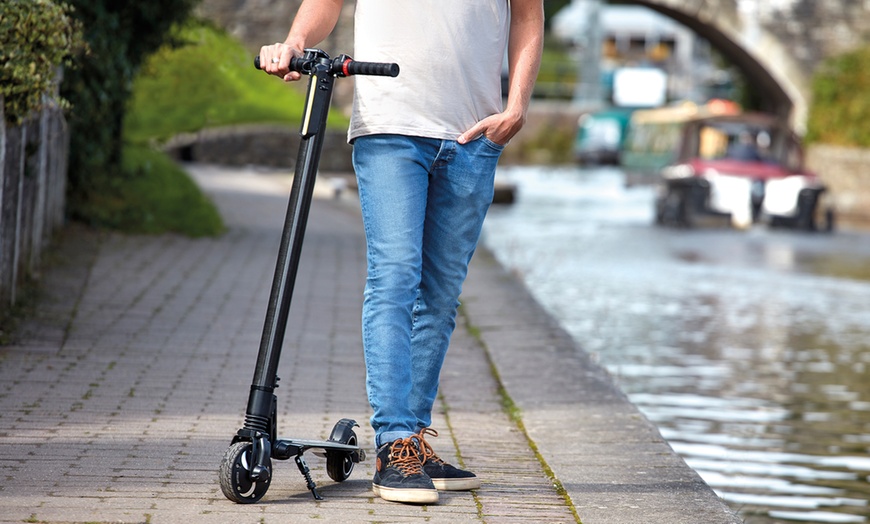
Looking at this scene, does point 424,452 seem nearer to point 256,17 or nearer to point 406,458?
point 406,458

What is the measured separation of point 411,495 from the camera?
393 centimetres

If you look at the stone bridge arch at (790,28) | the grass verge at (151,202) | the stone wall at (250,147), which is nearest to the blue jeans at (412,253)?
the grass verge at (151,202)

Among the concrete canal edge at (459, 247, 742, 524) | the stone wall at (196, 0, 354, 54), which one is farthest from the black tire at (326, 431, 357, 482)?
the stone wall at (196, 0, 354, 54)

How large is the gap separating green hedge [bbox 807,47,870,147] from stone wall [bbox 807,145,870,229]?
2.20ft

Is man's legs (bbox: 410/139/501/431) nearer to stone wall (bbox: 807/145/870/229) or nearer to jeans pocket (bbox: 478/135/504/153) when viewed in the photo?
jeans pocket (bbox: 478/135/504/153)

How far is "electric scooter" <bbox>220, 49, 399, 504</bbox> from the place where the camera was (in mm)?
3811

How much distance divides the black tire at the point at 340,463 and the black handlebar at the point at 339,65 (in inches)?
40.1

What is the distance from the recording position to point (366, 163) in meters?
4.11

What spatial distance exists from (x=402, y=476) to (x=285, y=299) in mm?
577

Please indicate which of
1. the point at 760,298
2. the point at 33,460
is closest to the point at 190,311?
the point at 33,460

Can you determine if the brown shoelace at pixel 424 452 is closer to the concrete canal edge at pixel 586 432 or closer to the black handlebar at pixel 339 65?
the concrete canal edge at pixel 586 432

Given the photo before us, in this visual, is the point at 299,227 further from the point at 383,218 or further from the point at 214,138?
the point at 214,138

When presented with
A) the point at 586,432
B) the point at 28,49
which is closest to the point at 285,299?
the point at 586,432

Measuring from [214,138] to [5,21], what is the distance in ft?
52.8
